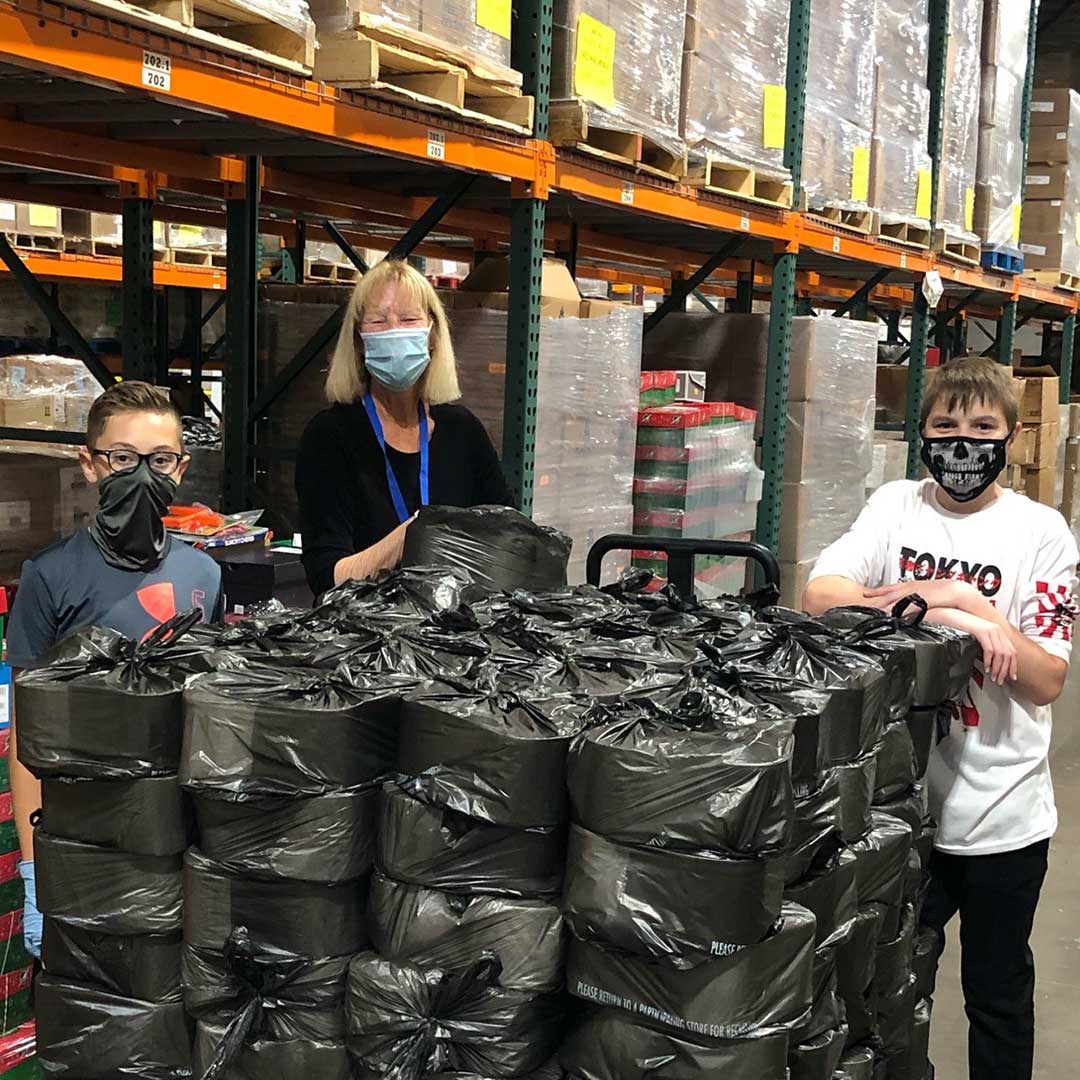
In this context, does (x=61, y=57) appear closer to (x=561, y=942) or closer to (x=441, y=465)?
(x=441, y=465)

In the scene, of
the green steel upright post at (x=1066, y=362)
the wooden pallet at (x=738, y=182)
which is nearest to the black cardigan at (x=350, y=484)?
the wooden pallet at (x=738, y=182)

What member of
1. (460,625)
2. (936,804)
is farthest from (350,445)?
(936,804)

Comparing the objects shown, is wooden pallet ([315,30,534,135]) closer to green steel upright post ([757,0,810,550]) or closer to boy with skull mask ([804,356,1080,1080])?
boy with skull mask ([804,356,1080,1080])

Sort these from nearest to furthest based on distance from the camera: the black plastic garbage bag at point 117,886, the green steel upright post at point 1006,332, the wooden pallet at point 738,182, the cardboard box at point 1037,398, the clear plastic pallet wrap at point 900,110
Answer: the black plastic garbage bag at point 117,886 → the wooden pallet at point 738,182 → the clear plastic pallet wrap at point 900,110 → the cardboard box at point 1037,398 → the green steel upright post at point 1006,332

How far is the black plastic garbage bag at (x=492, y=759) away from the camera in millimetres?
1521

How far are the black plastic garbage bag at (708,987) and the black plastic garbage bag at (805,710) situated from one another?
23 cm

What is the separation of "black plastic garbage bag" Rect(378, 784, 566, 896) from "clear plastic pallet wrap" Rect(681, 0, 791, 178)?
370 centimetres

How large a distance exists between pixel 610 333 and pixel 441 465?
1.44m

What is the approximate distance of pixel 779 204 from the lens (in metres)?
5.46

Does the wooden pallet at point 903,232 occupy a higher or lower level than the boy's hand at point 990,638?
higher

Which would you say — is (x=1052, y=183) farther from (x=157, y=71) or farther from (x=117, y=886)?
(x=117, y=886)

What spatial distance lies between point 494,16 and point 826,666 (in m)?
2.39

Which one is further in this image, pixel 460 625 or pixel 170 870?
pixel 460 625

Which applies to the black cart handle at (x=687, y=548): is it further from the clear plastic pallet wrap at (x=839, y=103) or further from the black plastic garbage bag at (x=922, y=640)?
the clear plastic pallet wrap at (x=839, y=103)
